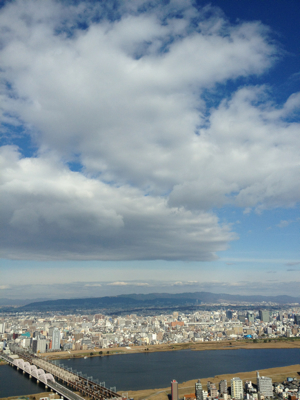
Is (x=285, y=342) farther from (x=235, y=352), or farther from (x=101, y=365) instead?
(x=101, y=365)

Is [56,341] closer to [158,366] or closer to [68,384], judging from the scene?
[158,366]

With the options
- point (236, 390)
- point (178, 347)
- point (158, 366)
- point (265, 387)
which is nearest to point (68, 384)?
point (158, 366)

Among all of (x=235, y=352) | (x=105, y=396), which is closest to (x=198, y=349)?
(x=235, y=352)

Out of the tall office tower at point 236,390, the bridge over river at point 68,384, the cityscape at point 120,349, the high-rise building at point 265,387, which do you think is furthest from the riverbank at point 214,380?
the high-rise building at point 265,387

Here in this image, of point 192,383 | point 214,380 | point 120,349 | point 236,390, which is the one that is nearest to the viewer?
point 236,390

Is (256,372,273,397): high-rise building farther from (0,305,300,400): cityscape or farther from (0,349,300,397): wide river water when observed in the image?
(0,349,300,397): wide river water

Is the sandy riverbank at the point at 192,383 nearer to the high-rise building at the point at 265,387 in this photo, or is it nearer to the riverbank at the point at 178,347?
the high-rise building at the point at 265,387
